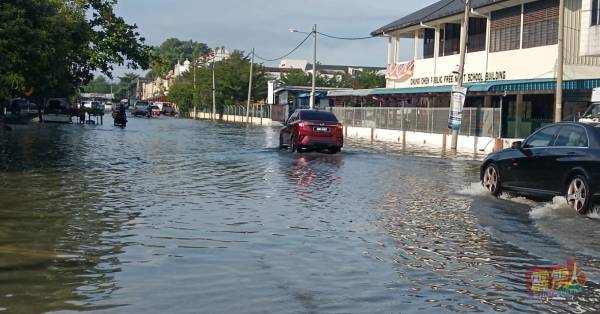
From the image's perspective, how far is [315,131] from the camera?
24609mm

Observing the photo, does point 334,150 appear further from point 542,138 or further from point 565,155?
point 565,155

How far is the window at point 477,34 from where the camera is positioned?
4353 centimetres

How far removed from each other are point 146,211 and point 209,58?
412ft

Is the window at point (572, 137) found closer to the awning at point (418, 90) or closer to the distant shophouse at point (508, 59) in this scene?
the distant shophouse at point (508, 59)

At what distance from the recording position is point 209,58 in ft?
442

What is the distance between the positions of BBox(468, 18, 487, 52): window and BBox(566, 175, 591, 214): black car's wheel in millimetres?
32568

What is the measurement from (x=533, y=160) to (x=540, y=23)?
26727mm

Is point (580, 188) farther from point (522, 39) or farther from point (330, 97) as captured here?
point (330, 97)

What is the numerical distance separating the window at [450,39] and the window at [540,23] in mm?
8050

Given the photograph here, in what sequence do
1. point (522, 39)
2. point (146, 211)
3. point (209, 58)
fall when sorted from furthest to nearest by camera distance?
1. point (209, 58)
2. point (522, 39)
3. point (146, 211)

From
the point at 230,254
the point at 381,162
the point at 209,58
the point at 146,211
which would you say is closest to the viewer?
the point at 230,254

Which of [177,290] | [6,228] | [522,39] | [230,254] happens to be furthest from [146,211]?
[522,39]

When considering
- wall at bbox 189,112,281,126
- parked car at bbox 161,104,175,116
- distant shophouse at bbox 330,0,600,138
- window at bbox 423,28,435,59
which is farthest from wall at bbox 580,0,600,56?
parked car at bbox 161,104,175,116

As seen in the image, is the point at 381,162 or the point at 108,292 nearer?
the point at 108,292
